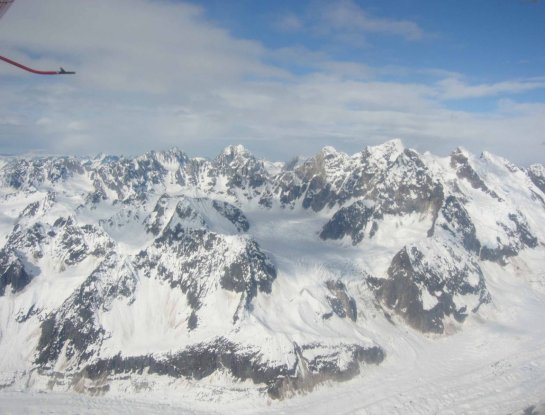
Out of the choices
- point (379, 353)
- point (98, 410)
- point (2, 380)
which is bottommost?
point (2, 380)

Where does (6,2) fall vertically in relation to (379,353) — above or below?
above

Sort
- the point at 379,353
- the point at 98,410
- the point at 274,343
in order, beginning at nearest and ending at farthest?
the point at 98,410 < the point at 274,343 < the point at 379,353

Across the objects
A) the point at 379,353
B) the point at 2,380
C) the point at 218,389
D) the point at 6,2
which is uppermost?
the point at 6,2

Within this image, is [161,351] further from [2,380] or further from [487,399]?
[487,399]

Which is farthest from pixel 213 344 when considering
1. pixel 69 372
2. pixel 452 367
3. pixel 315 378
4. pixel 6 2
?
pixel 6 2

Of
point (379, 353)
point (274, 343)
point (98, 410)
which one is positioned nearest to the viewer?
point (98, 410)

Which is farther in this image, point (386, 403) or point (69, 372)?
point (69, 372)

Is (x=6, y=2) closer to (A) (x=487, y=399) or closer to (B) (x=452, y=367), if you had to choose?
(A) (x=487, y=399)

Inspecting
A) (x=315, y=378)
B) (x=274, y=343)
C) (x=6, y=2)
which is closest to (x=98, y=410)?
(x=274, y=343)

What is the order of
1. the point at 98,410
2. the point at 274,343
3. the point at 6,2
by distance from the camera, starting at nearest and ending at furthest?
the point at 6,2 < the point at 98,410 < the point at 274,343

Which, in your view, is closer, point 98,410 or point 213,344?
point 98,410
